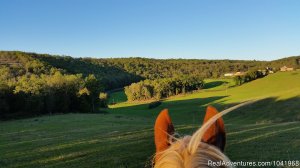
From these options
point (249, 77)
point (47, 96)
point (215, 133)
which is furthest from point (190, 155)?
point (249, 77)

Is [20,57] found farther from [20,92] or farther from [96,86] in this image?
[20,92]

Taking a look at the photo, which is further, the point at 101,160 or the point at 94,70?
the point at 94,70

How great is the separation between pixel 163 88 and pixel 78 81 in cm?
4080

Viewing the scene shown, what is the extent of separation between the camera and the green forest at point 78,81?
204 ft

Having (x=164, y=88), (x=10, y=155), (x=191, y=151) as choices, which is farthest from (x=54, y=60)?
(x=191, y=151)

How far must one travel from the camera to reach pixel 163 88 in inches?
4385

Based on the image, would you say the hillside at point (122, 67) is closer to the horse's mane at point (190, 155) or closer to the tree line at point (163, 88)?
the tree line at point (163, 88)

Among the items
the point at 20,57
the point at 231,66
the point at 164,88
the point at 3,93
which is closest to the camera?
the point at 3,93

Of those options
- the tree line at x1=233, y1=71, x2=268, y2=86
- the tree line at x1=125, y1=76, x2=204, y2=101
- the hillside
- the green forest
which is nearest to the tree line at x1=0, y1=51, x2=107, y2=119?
the green forest

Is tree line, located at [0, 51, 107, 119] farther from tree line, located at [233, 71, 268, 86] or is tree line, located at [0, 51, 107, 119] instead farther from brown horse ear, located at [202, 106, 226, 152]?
brown horse ear, located at [202, 106, 226, 152]

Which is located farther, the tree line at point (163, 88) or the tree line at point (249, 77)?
the tree line at point (163, 88)

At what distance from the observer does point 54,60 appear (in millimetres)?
159375

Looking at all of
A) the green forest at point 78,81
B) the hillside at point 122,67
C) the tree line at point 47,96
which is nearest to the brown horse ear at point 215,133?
the tree line at point 47,96

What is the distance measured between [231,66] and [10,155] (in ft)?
515
